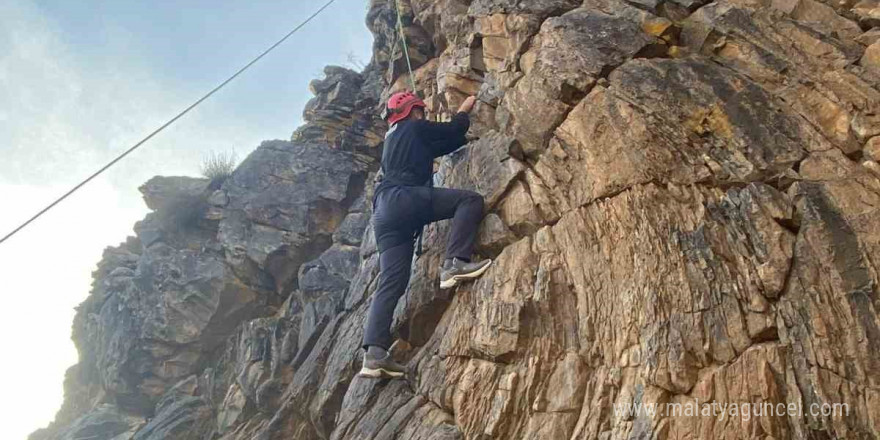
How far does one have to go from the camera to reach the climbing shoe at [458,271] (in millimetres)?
8570

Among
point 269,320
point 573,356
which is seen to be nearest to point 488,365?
point 573,356

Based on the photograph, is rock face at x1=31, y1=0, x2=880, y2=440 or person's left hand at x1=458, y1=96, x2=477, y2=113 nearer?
rock face at x1=31, y1=0, x2=880, y2=440

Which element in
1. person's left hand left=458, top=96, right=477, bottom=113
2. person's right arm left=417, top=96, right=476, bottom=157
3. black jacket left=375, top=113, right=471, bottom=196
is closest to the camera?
black jacket left=375, top=113, right=471, bottom=196

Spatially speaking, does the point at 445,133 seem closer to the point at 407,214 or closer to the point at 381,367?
the point at 407,214

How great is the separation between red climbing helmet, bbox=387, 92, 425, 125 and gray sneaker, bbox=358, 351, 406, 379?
404 centimetres

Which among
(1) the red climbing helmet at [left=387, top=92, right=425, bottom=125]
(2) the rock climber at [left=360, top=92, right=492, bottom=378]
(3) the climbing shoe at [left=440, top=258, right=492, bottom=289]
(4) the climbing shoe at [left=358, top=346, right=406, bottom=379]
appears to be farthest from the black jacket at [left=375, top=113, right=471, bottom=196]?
(4) the climbing shoe at [left=358, top=346, right=406, bottom=379]

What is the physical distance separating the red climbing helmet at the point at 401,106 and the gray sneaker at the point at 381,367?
404 centimetres

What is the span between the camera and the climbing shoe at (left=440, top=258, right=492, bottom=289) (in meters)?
8.57

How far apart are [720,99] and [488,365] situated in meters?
5.14

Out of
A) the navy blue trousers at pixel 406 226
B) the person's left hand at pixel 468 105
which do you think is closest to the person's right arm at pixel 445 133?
the person's left hand at pixel 468 105

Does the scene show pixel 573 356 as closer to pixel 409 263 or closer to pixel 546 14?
pixel 409 263

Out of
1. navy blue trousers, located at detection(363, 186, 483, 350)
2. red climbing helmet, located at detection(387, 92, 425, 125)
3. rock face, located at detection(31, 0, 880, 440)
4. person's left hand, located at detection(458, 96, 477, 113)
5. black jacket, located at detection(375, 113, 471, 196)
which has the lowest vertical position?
rock face, located at detection(31, 0, 880, 440)

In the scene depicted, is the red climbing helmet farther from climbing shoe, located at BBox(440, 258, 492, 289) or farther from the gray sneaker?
the gray sneaker

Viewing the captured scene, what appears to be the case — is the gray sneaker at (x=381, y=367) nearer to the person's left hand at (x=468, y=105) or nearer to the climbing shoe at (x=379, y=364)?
the climbing shoe at (x=379, y=364)
